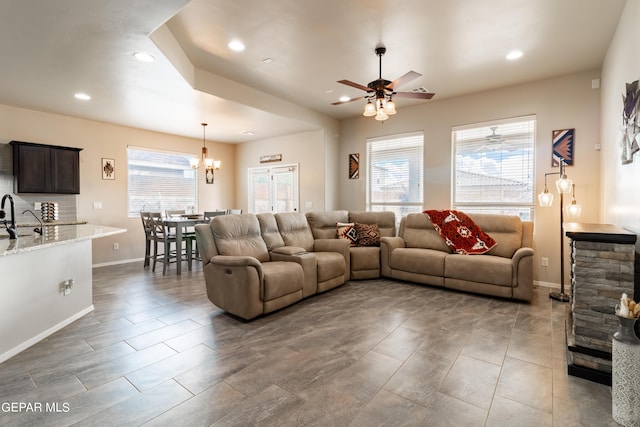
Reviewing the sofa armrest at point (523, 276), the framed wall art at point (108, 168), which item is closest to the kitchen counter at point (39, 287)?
the framed wall art at point (108, 168)

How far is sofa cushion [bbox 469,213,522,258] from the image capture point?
4117 millimetres

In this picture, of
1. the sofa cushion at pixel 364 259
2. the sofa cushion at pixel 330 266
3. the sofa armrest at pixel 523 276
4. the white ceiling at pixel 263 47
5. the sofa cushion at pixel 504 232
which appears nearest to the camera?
the white ceiling at pixel 263 47

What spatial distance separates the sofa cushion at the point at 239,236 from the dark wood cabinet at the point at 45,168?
3.46 m

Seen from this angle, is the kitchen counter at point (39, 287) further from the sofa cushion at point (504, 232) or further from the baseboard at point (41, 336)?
the sofa cushion at point (504, 232)

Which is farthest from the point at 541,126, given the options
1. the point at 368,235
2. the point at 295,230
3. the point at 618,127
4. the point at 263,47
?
the point at 263,47

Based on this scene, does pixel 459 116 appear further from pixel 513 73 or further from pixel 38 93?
pixel 38 93

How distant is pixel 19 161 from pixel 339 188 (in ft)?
17.5

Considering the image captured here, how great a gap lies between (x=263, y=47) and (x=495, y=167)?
3.83m

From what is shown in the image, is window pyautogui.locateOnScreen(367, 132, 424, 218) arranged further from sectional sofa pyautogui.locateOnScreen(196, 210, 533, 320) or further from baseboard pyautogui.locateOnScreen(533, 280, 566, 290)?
baseboard pyautogui.locateOnScreen(533, 280, 566, 290)

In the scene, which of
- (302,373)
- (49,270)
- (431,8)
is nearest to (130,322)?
(49,270)

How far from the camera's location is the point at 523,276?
3.57 meters

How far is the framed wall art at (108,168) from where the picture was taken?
568cm

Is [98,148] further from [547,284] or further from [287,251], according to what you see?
[547,284]

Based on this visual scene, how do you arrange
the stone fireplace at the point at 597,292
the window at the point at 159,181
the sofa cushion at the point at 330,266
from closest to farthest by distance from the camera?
the stone fireplace at the point at 597,292 < the sofa cushion at the point at 330,266 < the window at the point at 159,181
